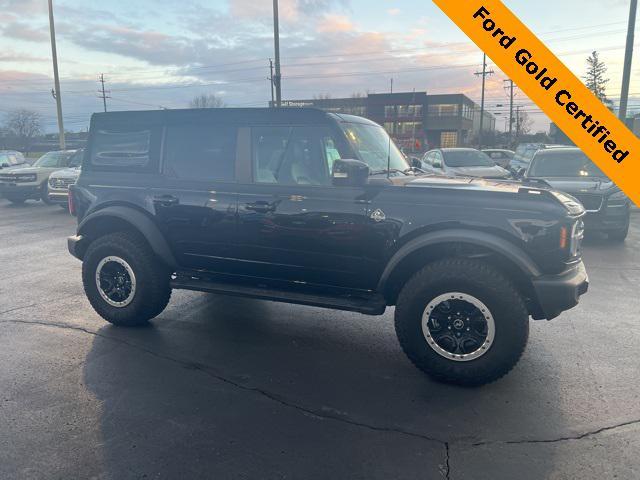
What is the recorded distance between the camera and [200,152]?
469cm

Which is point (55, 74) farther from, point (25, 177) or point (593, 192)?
point (593, 192)

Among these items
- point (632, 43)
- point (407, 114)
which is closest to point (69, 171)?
point (632, 43)

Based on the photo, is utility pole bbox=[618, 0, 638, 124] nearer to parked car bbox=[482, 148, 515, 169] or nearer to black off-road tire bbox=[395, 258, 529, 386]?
parked car bbox=[482, 148, 515, 169]

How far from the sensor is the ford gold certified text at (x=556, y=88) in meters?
3.99

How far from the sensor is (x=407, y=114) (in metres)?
71.2

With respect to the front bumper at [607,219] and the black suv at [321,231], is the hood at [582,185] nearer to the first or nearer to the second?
the front bumper at [607,219]

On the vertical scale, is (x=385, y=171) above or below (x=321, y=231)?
above

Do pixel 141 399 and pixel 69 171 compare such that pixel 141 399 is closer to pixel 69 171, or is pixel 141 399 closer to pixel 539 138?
pixel 69 171

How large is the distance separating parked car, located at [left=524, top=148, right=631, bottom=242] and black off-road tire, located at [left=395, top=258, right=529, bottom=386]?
5882mm

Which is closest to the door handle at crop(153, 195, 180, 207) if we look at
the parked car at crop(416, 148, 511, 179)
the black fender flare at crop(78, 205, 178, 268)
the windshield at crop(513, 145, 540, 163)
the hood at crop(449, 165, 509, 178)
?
the black fender flare at crop(78, 205, 178, 268)

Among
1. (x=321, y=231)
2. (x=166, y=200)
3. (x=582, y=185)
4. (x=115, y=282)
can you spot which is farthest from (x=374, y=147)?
(x=582, y=185)

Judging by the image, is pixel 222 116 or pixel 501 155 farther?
pixel 501 155

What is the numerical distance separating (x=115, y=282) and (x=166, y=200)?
1.06 metres

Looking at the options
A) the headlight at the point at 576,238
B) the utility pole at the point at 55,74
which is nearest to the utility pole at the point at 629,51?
the headlight at the point at 576,238
